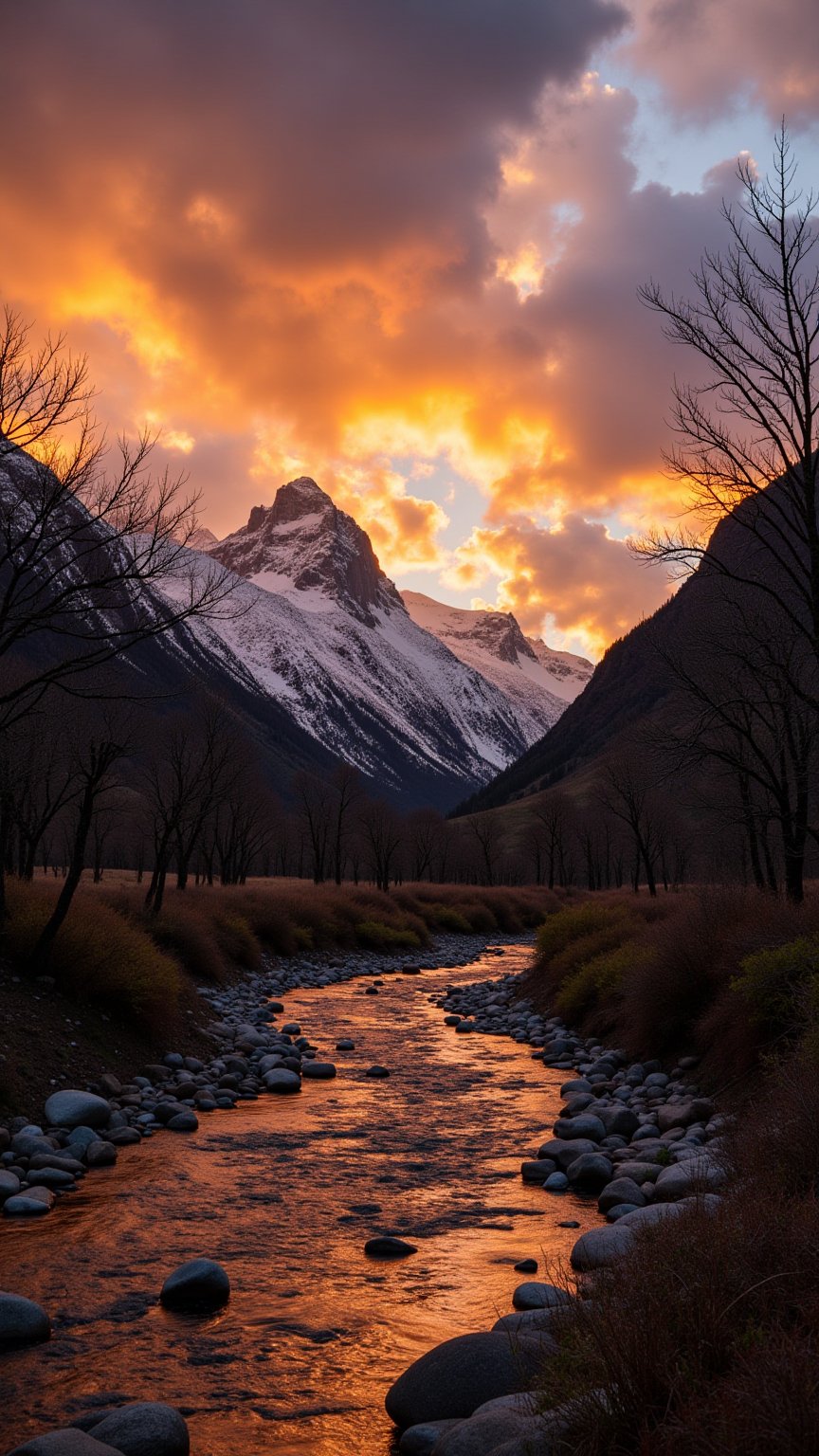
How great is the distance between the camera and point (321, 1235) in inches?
314

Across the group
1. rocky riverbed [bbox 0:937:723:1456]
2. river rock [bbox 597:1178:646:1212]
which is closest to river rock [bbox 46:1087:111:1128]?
rocky riverbed [bbox 0:937:723:1456]

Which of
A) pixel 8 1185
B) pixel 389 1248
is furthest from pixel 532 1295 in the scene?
pixel 8 1185

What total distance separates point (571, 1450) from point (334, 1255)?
184 inches

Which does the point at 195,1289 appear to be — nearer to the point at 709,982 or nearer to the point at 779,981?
the point at 779,981

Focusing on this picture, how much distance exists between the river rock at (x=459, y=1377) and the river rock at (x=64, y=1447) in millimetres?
1607

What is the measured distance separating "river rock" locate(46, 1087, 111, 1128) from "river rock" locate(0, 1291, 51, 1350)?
4.83 metres

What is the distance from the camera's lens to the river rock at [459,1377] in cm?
477

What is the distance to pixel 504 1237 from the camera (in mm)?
7918

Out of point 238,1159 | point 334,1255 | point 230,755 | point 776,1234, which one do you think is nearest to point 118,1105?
point 238,1159

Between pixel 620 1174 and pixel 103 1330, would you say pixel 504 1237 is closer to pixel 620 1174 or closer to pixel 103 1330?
pixel 620 1174

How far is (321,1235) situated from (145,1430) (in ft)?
12.0

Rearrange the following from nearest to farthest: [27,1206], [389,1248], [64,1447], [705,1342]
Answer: [705,1342], [64,1447], [389,1248], [27,1206]

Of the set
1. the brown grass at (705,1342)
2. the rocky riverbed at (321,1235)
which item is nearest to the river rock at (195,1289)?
the rocky riverbed at (321,1235)

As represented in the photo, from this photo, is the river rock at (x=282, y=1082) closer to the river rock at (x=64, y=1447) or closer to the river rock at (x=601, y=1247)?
the river rock at (x=601, y=1247)
